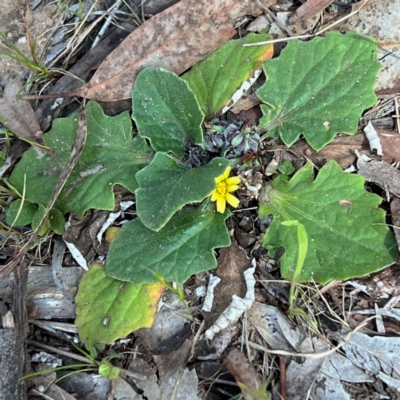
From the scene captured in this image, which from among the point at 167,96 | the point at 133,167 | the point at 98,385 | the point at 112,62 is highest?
the point at 112,62

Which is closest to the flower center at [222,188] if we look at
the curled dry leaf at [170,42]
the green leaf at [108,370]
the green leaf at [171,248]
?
the green leaf at [171,248]

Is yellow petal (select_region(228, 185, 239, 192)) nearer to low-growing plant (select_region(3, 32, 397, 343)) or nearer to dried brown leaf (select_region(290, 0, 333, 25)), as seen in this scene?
low-growing plant (select_region(3, 32, 397, 343))

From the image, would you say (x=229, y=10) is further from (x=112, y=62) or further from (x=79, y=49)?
(x=79, y=49)

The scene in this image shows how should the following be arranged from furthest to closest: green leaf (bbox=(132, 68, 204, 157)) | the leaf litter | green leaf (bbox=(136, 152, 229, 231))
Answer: green leaf (bbox=(132, 68, 204, 157)) → the leaf litter → green leaf (bbox=(136, 152, 229, 231))

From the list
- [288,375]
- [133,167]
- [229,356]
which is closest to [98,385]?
[229,356]

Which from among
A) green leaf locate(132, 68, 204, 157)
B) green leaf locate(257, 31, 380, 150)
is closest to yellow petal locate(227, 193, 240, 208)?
green leaf locate(132, 68, 204, 157)

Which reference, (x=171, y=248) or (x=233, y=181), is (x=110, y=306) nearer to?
(x=171, y=248)

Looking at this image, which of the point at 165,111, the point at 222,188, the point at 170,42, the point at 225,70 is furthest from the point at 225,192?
the point at 170,42
